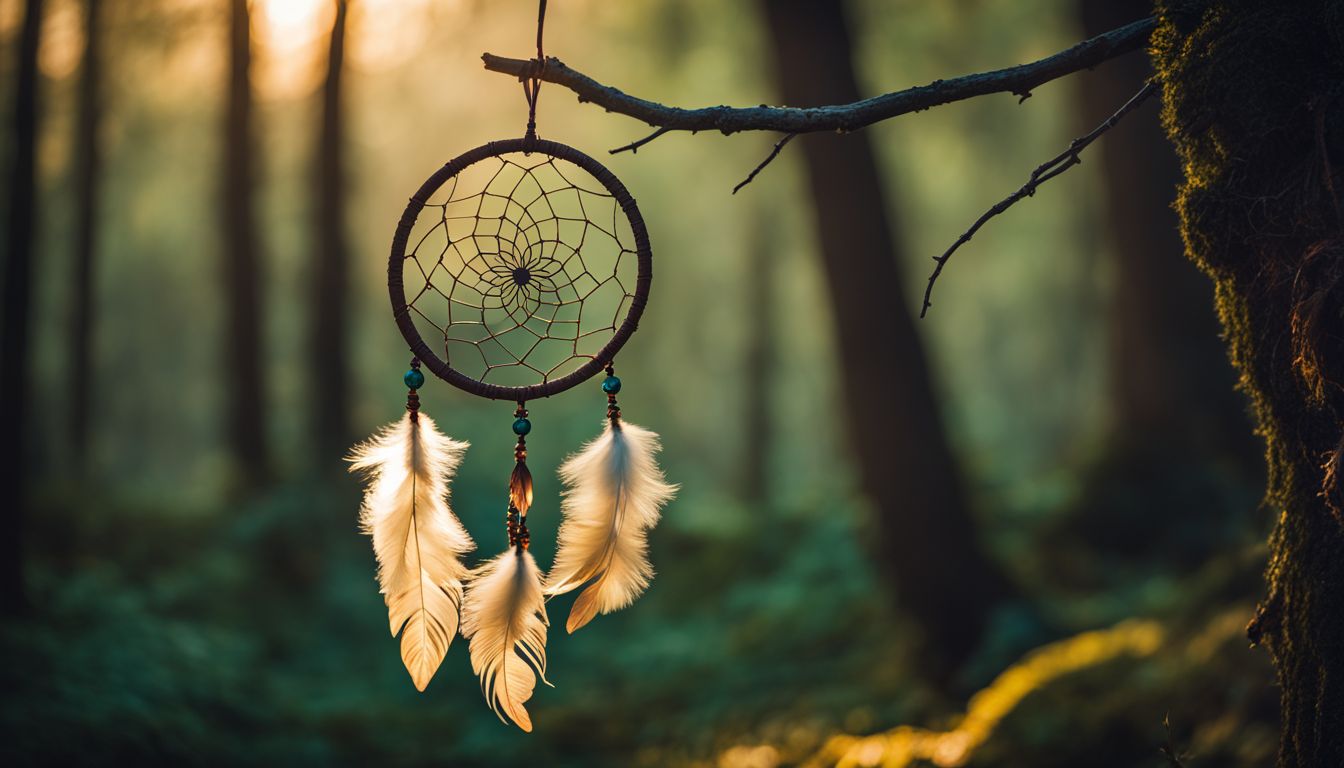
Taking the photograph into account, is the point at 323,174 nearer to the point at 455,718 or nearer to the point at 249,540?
the point at 249,540

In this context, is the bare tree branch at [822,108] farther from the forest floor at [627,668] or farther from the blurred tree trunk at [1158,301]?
the blurred tree trunk at [1158,301]

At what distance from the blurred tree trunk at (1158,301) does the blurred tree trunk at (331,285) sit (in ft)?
27.2

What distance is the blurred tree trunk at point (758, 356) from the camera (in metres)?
16.4

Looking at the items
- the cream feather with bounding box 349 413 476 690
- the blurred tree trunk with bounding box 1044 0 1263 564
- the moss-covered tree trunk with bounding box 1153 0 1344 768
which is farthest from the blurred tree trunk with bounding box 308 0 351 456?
the moss-covered tree trunk with bounding box 1153 0 1344 768

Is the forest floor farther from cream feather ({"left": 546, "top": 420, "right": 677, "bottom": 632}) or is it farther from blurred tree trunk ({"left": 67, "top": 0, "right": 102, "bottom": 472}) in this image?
→ blurred tree trunk ({"left": 67, "top": 0, "right": 102, "bottom": 472})

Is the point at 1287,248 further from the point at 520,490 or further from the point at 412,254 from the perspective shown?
the point at 412,254

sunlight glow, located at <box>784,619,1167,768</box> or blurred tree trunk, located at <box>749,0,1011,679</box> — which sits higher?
blurred tree trunk, located at <box>749,0,1011,679</box>

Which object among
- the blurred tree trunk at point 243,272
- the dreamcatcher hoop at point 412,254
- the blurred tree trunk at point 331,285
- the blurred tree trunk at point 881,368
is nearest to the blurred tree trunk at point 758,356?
the blurred tree trunk at point 331,285

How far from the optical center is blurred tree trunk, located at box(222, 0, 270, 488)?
1261 cm

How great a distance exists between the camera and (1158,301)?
8359 mm

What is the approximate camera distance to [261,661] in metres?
8.95

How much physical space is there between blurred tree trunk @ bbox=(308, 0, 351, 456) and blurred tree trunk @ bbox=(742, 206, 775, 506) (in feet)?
22.4

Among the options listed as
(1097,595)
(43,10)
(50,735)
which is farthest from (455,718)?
(43,10)

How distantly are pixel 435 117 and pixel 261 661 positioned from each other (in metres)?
15.0
